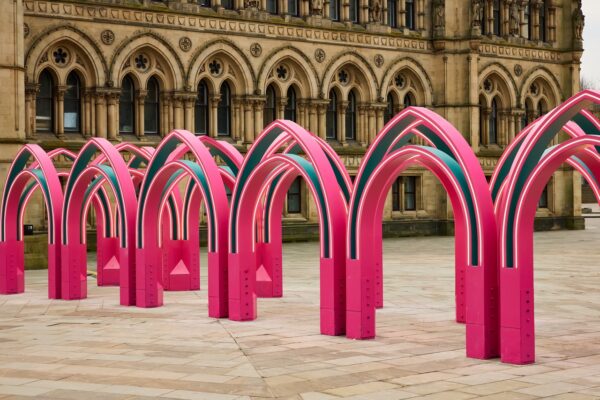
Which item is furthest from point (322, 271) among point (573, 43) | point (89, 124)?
→ point (573, 43)

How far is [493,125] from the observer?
4881 cm

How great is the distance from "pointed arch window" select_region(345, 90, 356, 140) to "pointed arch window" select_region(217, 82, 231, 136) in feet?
20.7

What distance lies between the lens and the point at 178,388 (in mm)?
11461

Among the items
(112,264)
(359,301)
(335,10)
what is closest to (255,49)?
(335,10)

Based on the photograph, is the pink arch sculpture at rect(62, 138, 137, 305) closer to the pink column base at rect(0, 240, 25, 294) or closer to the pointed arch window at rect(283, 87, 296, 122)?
the pink column base at rect(0, 240, 25, 294)

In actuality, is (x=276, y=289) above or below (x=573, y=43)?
below

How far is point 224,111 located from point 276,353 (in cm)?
2719

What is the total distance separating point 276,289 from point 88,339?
6545mm

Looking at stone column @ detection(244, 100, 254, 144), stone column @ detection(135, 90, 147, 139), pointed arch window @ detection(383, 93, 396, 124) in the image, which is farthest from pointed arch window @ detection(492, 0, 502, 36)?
stone column @ detection(135, 90, 147, 139)

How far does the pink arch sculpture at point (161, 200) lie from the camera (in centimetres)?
1786

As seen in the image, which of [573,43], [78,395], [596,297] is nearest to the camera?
[78,395]

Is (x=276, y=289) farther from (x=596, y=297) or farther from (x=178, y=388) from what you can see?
(x=178, y=388)

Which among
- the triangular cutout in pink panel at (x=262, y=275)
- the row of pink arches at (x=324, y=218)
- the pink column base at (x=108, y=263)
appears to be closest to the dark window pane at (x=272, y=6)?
the row of pink arches at (x=324, y=218)

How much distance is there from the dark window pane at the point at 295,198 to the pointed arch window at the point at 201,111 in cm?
490
